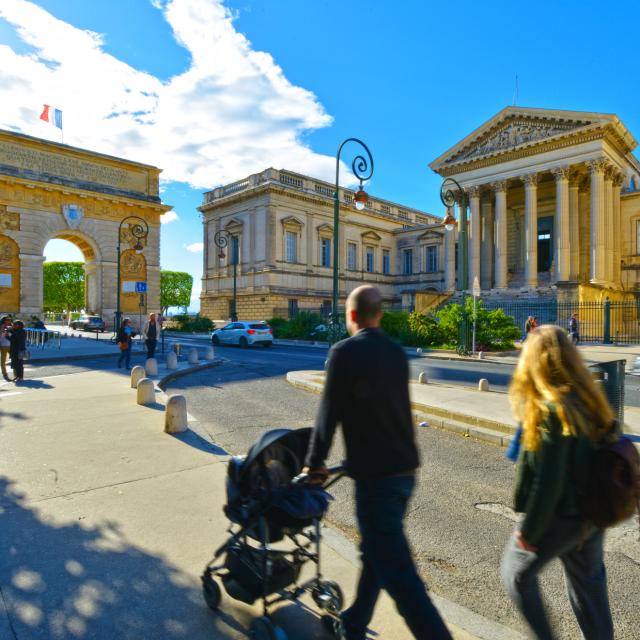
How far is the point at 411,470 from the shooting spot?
248cm

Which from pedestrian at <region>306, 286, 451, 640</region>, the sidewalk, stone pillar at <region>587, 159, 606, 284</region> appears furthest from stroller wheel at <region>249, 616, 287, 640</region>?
stone pillar at <region>587, 159, 606, 284</region>

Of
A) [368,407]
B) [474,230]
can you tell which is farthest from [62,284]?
[368,407]

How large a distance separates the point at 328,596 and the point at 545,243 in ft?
145

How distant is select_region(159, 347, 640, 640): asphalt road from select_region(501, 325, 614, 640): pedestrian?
70cm

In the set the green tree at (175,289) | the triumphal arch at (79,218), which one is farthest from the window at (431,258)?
the green tree at (175,289)

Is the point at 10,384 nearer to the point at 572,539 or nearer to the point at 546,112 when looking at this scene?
the point at 572,539

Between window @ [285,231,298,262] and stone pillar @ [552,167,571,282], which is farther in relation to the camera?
window @ [285,231,298,262]

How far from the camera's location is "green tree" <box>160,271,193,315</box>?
7462 cm

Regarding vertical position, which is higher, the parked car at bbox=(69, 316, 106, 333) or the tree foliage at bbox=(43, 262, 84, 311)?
the tree foliage at bbox=(43, 262, 84, 311)

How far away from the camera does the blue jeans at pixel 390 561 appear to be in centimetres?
226

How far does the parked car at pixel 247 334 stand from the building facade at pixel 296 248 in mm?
12125

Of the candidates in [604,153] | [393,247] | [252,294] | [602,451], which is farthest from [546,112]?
[602,451]

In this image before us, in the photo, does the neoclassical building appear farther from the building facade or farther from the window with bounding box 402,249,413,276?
the window with bounding box 402,249,413,276

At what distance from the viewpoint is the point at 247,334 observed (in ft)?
Result: 88.3
